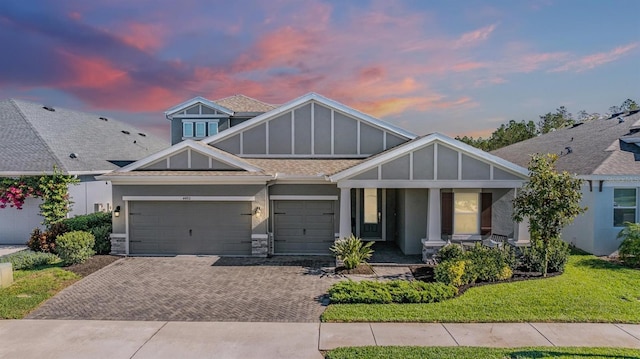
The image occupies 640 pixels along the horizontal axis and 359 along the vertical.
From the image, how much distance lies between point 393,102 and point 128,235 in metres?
14.8

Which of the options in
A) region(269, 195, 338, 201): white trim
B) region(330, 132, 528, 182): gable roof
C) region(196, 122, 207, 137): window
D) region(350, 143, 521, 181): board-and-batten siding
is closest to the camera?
region(330, 132, 528, 182): gable roof

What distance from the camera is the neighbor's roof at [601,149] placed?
14156 millimetres

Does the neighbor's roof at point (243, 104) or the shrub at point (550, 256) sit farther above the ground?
the neighbor's roof at point (243, 104)

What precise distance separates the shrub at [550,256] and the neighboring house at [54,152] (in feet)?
60.8

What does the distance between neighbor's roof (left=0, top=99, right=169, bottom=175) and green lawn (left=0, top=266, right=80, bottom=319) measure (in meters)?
6.36

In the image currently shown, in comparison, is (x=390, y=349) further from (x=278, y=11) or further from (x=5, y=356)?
Result: (x=278, y=11)

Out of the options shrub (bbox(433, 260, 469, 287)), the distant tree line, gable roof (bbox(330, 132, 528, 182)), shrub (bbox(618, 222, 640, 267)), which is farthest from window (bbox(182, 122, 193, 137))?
the distant tree line

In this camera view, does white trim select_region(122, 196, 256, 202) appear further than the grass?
Yes

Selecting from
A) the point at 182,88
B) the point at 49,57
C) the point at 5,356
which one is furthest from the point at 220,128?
the point at 5,356

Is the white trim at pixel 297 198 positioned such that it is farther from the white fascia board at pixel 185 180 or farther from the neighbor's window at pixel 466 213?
the neighbor's window at pixel 466 213

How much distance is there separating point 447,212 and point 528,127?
3512 cm

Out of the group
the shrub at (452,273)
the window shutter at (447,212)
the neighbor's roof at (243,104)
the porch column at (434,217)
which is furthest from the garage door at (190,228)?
the neighbor's roof at (243,104)

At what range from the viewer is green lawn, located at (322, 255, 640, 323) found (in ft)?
26.7

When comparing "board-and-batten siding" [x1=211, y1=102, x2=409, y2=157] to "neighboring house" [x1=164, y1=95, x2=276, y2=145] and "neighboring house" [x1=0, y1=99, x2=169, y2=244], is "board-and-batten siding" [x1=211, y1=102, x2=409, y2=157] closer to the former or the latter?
"neighboring house" [x1=164, y1=95, x2=276, y2=145]
